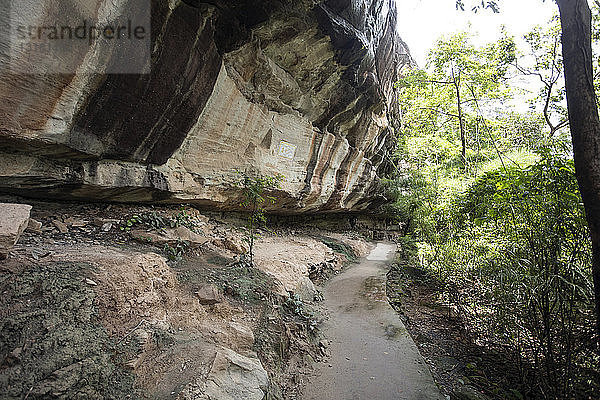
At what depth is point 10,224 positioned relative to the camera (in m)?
2.98

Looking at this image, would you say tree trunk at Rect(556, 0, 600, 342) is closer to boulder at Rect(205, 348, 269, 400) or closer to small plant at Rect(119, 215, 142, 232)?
boulder at Rect(205, 348, 269, 400)

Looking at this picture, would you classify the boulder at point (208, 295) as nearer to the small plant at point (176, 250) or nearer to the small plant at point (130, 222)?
the small plant at point (176, 250)

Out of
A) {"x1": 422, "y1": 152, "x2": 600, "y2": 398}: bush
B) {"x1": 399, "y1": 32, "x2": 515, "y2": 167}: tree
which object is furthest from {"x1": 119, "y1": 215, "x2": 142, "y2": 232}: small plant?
{"x1": 399, "y1": 32, "x2": 515, "y2": 167}: tree

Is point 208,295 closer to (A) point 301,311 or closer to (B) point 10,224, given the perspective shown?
(A) point 301,311

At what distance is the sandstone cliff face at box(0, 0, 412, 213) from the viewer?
364cm

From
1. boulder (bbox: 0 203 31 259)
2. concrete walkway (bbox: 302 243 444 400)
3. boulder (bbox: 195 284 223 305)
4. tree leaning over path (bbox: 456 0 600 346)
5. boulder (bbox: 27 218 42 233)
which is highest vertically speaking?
tree leaning over path (bbox: 456 0 600 346)

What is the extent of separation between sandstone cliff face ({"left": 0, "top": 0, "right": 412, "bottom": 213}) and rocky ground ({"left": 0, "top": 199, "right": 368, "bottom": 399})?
88 centimetres

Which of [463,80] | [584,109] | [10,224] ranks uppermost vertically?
[463,80]

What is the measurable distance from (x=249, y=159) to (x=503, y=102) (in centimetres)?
1211

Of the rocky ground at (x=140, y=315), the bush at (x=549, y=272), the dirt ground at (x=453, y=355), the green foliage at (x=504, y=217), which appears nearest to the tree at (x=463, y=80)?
the green foliage at (x=504, y=217)

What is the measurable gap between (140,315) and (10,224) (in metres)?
1.69

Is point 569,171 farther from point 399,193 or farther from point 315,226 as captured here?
point 315,226

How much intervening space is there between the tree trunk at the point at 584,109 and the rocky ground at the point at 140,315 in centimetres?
338

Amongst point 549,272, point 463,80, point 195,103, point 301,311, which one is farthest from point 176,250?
point 463,80
